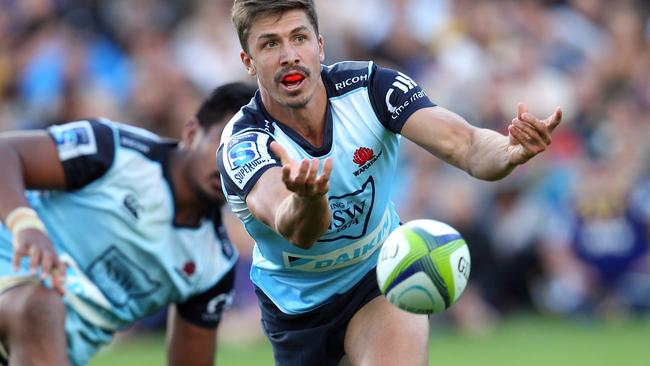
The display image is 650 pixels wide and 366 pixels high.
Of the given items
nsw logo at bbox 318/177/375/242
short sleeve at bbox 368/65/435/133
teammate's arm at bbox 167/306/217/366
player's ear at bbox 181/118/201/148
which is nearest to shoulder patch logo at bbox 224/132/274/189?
nsw logo at bbox 318/177/375/242

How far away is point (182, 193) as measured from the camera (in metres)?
7.40

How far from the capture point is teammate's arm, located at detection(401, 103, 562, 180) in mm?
5324

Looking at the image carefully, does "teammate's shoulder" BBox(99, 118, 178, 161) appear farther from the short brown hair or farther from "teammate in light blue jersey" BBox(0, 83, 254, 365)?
the short brown hair

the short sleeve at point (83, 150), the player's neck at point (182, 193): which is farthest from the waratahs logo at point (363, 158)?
the short sleeve at point (83, 150)

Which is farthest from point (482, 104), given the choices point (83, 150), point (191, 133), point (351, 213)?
point (351, 213)

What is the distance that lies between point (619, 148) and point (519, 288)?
196 cm

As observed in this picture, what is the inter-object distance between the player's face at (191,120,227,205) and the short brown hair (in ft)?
4.55

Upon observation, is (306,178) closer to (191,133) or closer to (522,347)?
(191,133)

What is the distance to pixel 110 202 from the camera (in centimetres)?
733

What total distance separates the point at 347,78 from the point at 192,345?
7.82ft

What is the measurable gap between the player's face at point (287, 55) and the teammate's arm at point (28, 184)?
1589mm

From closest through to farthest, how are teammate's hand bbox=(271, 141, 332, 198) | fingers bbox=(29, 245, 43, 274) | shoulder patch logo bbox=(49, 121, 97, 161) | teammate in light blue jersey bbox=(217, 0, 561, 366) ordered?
teammate's hand bbox=(271, 141, 332, 198) → teammate in light blue jersey bbox=(217, 0, 561, 366) → fingers bbox=(29, 245, 43, 274) → shoulder patch logo bbox=(49, 121, 97, 161)

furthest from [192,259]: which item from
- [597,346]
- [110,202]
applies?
[597,346]

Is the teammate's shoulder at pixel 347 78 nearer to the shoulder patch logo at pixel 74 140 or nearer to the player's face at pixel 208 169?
the player's face at pixel 208 169
